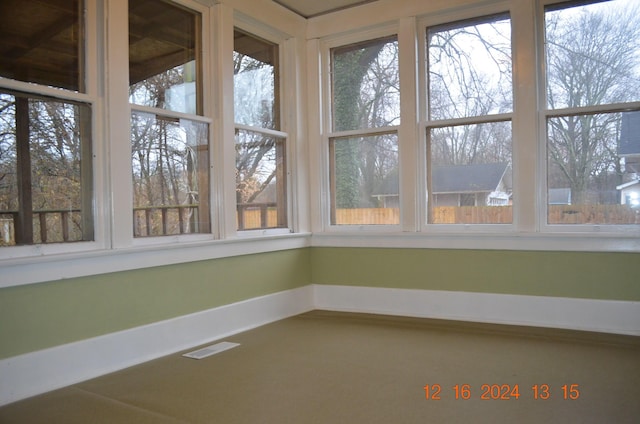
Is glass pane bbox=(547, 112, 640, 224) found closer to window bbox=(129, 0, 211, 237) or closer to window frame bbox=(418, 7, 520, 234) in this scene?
window frame bbox=(418, 7, 520, 234)

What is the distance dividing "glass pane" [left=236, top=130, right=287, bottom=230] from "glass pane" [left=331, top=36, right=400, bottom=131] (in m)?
0.65

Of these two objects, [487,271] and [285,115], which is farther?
[285,115]

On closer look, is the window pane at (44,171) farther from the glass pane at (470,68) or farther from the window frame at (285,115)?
the glass pane at (470,68)

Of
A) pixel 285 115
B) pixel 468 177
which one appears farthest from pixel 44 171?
pixel 468 177

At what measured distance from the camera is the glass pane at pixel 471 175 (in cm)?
370

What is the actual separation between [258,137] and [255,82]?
44 cm

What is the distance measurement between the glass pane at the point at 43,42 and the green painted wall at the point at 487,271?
2.49m

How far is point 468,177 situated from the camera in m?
3.80

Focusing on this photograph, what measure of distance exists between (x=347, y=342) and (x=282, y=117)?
2.01 metres

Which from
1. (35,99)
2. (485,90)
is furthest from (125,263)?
(485,90)

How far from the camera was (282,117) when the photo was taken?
4.24m
